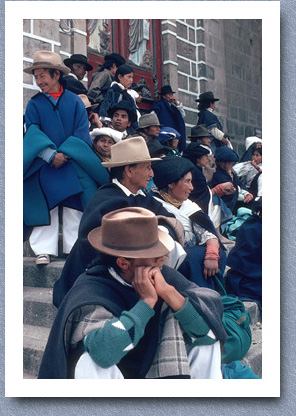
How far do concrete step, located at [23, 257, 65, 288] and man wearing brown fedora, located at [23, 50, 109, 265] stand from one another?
50 millimetres

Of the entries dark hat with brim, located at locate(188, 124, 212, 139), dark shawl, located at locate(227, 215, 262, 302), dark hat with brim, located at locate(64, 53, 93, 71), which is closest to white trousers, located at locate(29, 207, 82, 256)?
dark shawl, located at locate(227, 215, 262, 302)

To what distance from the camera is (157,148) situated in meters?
4.92

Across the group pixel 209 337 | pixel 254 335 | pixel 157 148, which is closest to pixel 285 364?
pixel 254 335

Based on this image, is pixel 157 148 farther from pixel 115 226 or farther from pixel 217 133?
pixel 115 226

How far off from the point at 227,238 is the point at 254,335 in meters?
1.37

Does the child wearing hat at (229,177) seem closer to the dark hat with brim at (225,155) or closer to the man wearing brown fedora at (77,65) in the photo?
the dark hat with brim at (225,155)

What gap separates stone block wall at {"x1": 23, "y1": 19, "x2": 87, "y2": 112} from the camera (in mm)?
2994

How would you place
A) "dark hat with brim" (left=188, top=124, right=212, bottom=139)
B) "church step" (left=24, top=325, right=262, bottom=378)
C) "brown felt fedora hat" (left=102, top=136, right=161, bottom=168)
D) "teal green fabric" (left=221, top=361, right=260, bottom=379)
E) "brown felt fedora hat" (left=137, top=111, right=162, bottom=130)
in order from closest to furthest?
"teal green fabric" (left=221, top=361, right=260, bottom=379) → "church step" (left=24, top=325, right=262, bottom=378) → "brown felt fedora hat" (left=102, top=136, right=161, bottom=168) → "brown felt fedora hat" (left=137, top=111, right=162, bottom=130) → "dark hat with brim" (left=188, top=124, right=212, bottom=139)

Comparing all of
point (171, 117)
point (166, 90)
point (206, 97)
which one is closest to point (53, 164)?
point (171, 117)

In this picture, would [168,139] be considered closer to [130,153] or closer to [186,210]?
[186,210]

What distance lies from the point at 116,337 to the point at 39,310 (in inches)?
52.1

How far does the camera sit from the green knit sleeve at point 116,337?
204 centimetres

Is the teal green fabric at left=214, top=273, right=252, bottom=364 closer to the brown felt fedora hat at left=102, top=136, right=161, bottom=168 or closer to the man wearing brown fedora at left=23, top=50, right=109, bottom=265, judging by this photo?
the brown felt fedora hat at left=102, top=136, right=161, bottom=168

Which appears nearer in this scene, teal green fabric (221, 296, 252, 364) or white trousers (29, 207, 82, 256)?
teal green fabric (221, 296, 252, 364)
